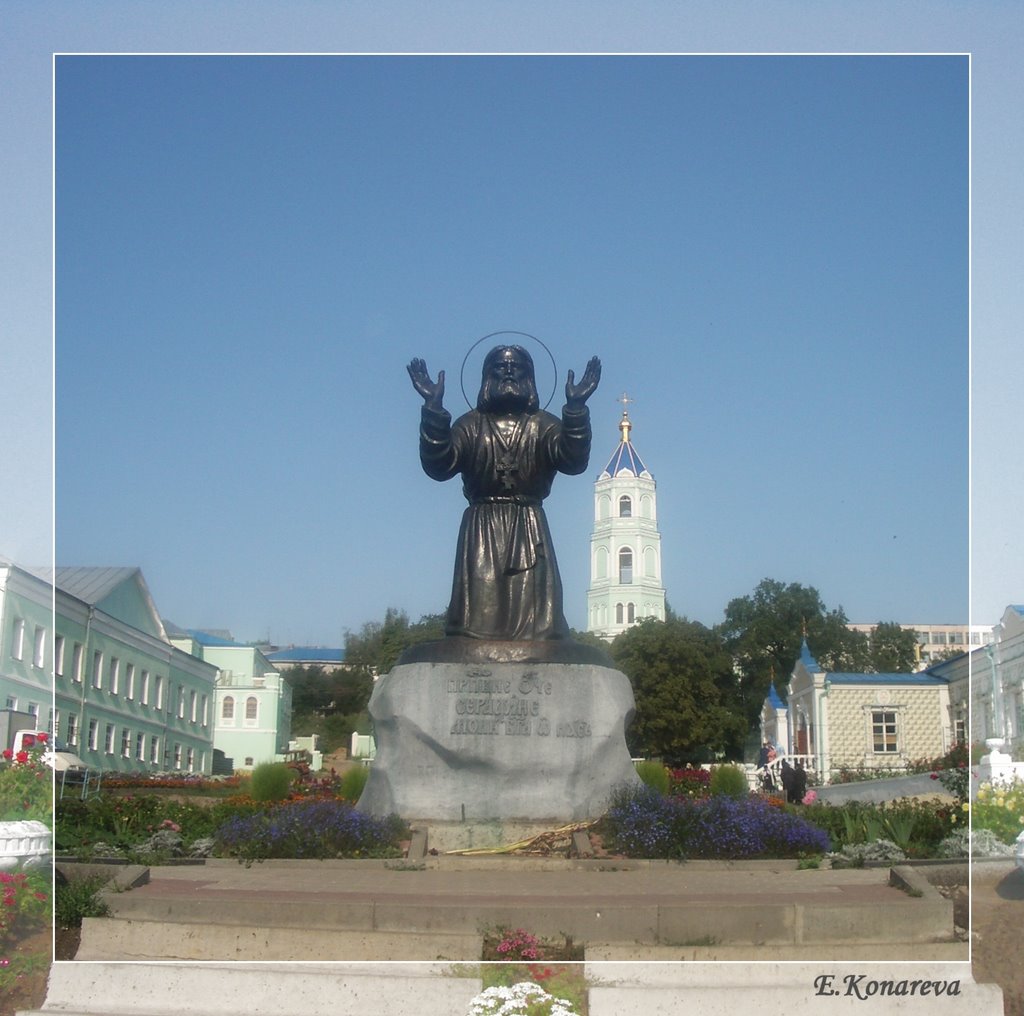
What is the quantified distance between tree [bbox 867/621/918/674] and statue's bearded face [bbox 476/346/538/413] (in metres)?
52.2

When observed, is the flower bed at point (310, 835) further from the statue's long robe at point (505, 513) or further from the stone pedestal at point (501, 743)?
the statue's long robe at point (505, 513)

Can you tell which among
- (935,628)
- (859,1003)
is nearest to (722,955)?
(859,1003)

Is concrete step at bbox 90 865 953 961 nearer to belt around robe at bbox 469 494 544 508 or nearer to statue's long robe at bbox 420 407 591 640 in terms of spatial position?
statue's long robe at bbox 420 407 591 640

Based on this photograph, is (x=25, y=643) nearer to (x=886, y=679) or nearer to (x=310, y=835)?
(x=310, y=835)

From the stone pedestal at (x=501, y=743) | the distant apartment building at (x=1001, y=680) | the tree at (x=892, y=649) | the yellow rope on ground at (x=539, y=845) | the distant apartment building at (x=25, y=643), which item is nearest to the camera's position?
the yellow rope on ground at (x=539, y=845)

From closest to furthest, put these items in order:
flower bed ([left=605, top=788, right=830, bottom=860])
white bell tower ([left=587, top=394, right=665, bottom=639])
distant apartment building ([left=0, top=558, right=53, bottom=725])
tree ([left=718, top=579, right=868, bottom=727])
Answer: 1. flower bed ([left=605, top=788, right=830, bottom=860])
2. distant apartment building ([left=0, top=558, right=53, bottom=725])
3. tree ([left=718, top=579, right=868, bottom=727])
4. white bell tower ([left=587, top=394, right=665, bottom=639])

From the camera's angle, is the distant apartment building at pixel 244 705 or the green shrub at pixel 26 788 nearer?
the green shrub at pixel 26 788

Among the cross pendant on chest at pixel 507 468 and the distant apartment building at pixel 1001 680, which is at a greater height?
the cross pendant on chest at pixel 507 468

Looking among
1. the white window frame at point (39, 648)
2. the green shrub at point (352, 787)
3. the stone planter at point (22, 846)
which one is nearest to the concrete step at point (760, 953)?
the stone planter at point (22, 846)

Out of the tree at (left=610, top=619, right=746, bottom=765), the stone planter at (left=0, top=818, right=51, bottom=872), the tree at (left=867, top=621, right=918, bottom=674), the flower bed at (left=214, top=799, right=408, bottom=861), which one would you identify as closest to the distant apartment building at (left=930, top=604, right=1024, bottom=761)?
the flower bed at (left=214, top=799, right=408, bottom=861)

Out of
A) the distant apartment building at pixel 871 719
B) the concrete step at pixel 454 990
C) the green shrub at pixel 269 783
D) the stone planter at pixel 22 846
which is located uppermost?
the stone planter at pixel 22 846

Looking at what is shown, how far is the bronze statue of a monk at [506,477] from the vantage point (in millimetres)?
10812

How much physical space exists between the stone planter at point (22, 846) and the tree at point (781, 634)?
5210cm

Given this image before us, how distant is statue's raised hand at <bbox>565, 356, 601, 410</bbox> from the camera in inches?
422
